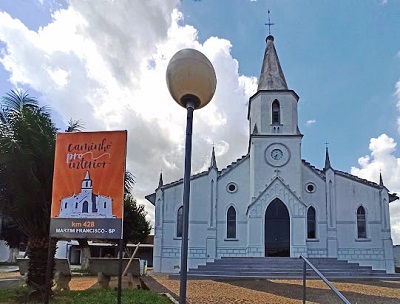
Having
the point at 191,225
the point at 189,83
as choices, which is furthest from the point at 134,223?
the point at 189,83

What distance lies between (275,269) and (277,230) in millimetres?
3296

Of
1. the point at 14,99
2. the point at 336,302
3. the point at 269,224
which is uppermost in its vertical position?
the point at 14,99

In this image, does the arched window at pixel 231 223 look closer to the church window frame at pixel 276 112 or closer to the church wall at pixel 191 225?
the church wall at pixel 191 225

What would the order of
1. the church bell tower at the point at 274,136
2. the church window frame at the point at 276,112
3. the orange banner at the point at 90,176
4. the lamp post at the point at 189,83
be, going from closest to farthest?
1. the lamp post at the point at 189,83
2. the orange banner at the point at 90,176
3. the church bell tower at the point at 274,136
4. the church window frame at the point at 276,112

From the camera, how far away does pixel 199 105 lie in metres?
4.89

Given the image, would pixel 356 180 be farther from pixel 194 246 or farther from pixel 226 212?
pixel 194 246

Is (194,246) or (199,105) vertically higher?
(199,105)

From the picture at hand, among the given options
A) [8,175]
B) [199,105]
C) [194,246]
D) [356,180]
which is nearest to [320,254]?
[356,180]

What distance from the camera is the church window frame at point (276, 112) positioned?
88.4 ft

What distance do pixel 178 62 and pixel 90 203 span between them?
12.8 feet

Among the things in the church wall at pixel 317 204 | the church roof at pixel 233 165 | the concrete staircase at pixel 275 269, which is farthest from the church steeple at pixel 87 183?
the church wall at pixel 317 204

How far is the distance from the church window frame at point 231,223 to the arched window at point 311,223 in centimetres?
433

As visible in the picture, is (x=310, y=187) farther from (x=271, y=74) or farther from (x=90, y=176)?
(x=90, y=176)

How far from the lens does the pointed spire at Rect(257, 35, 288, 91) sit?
90.8 ft
